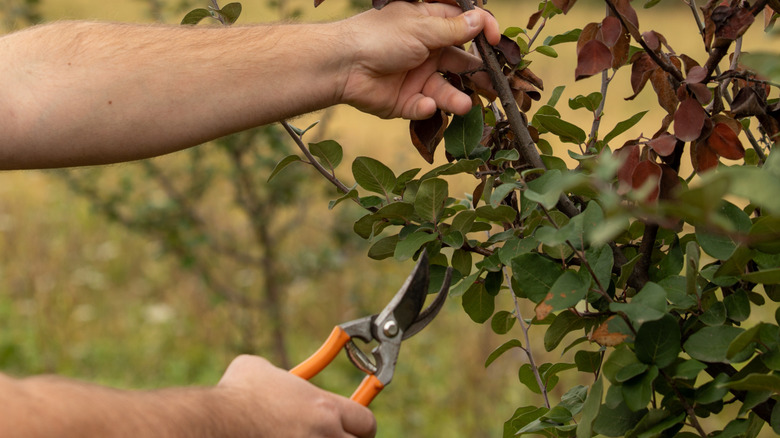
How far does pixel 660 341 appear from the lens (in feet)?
3.31

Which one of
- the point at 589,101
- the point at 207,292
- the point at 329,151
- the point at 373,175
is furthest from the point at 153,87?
the point at 207,292

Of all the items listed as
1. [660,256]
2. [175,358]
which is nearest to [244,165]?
[175,358]

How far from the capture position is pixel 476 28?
1.25m

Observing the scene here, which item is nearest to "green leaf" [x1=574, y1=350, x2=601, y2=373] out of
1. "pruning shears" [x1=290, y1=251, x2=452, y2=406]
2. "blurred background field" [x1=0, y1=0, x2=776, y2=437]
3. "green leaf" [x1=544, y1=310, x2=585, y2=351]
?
"green leaf" [x1=544, y1=310, x2=585, y2=351]

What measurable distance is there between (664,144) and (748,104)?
137 mm

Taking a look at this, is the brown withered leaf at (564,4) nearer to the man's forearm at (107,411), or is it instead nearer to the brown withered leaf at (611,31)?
the brown withered leaf at (611,31)

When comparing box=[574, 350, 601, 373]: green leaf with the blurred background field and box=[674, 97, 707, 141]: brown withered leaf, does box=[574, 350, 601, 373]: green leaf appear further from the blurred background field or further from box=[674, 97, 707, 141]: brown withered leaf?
the blurred background field

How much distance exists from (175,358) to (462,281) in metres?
3.90

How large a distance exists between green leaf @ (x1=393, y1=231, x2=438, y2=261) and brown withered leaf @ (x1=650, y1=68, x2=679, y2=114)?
1.39 feet

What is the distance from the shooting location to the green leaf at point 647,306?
967 mm

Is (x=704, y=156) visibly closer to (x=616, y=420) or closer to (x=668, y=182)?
(x=668, y=182)

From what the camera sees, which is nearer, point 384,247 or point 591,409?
point 591,409

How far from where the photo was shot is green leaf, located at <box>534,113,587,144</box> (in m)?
1.20

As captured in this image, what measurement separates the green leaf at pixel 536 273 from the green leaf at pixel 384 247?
27cm
